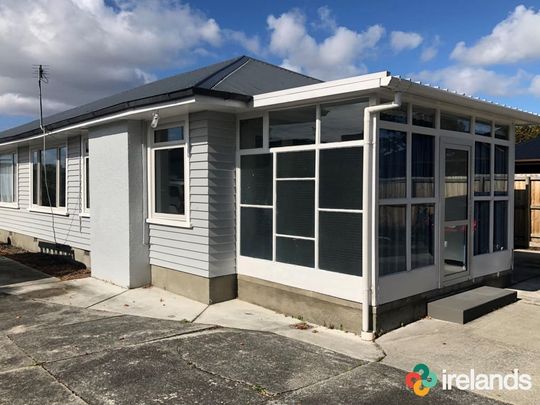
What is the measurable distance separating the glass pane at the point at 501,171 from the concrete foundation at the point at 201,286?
15.1ft

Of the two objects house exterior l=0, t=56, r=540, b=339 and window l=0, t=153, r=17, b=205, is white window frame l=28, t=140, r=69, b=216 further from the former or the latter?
house exterior l=0, t=56, r=540, b=339

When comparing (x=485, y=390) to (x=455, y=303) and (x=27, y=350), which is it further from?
(x=27, y=350)

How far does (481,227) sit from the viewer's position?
758 cm

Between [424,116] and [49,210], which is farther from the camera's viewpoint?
[49,210]

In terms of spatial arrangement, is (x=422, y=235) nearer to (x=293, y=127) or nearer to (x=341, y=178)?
(x=341, y=178)

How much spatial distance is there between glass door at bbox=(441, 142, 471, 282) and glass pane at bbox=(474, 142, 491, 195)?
0.29 meters

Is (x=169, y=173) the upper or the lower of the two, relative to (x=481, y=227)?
upper

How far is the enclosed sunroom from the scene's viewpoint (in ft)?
18.5

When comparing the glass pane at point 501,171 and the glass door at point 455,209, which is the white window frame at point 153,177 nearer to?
the glass door at point 455,209

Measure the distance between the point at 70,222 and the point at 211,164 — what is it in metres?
4.88

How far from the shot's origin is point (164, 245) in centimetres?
775

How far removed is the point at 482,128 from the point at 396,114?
2371 millimetres

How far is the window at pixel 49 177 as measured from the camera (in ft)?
35.2

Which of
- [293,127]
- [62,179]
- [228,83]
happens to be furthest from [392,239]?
[62,179]
